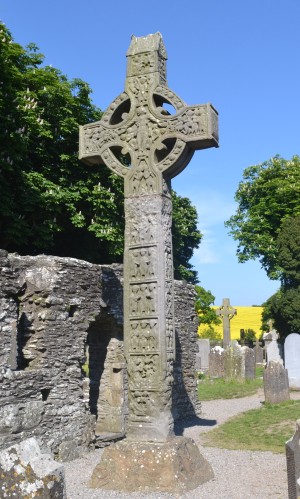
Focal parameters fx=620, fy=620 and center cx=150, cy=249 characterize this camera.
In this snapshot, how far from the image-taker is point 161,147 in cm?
767

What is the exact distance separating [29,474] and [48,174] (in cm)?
1919

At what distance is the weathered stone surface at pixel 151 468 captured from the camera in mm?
6805

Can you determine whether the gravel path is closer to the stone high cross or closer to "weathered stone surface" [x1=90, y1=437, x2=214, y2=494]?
"weathered stone surface" [x1=90, y1=437, x2=214, y2=494]

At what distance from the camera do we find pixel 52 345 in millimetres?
9922

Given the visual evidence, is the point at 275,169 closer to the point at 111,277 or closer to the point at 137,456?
the point at 111,277

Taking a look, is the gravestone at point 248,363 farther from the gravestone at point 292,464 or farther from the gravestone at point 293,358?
the gravestone at point 292,464

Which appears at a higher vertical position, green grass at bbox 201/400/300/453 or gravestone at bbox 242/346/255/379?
gravestone at bbox 242/346/255/379

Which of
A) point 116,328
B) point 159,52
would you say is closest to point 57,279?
point 116,328

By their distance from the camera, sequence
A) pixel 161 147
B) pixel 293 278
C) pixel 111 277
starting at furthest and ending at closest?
pixel 293 278
pixel 111 277
pixel 161 147

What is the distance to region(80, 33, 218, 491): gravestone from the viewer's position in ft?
23.4

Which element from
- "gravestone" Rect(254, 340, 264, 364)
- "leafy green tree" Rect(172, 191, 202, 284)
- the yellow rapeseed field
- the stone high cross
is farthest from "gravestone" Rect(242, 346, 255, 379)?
the yellow rapeseed field

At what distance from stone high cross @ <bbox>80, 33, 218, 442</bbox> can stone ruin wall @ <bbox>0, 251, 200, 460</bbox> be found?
2325 millimetres

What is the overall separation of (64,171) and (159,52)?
47.7ft

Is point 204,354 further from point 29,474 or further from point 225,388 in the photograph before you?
point 29,474
